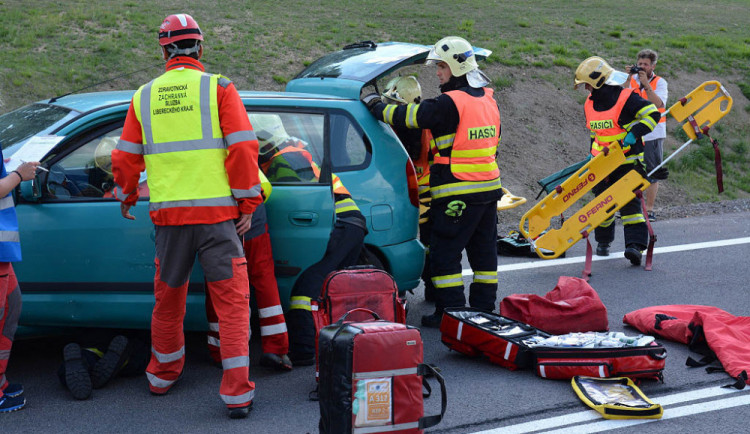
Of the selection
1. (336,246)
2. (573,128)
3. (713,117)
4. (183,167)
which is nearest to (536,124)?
(573,128)

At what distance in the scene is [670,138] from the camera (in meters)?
14.3

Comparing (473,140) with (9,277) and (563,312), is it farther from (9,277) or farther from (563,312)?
(9,277)

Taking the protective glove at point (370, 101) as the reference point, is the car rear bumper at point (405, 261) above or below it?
below

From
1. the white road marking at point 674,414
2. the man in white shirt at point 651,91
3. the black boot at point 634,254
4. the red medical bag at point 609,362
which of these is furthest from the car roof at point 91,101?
the man in white shirt at point 651,91

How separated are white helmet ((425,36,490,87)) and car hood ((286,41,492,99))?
9 centimetres

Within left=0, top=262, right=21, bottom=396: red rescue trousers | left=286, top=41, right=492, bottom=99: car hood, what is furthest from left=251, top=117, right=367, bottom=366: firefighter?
left=0, top=262, right=21, bottom=396: red rescue trousers

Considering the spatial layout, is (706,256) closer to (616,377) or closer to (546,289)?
(546,289)

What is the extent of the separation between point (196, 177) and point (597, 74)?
4504 mm

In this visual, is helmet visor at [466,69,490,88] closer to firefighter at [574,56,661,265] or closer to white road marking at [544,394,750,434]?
firefighter at [574,56,661,265]

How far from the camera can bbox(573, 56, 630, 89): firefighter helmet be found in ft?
24.7

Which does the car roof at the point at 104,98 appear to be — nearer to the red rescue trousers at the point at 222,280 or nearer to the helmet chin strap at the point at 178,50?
the helmet chin strap at the point at 178,50

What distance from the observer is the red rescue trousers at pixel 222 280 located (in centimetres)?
435

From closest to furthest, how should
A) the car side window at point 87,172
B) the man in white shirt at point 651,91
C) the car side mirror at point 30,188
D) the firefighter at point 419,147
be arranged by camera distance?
the car side mirror at point 30,188
the car side window at point 87,172
the firefighter at point 419,147
the man in white shirt at point 651,91

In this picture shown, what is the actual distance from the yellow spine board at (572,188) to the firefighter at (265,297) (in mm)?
3418
